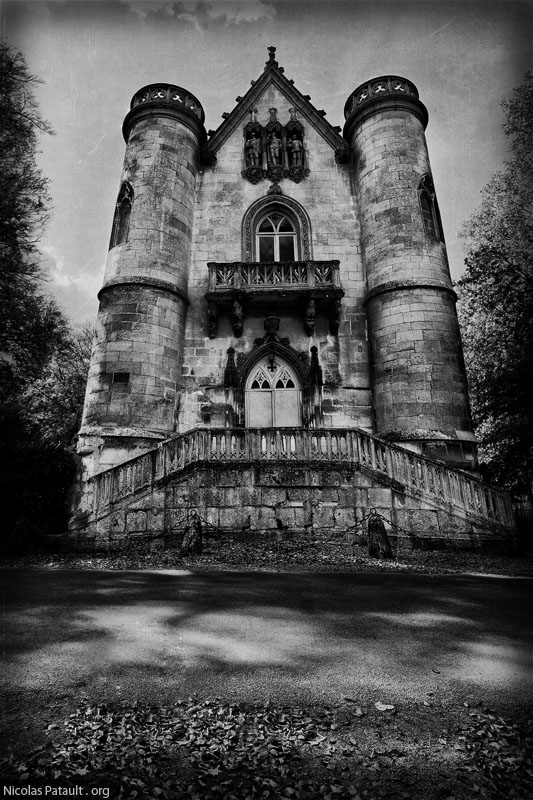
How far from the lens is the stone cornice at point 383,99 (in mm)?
16438

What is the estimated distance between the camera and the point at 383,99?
54.0 ft

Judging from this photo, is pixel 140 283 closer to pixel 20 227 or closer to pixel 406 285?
pixel 20 227

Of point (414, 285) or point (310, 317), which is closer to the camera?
point (414, 285)

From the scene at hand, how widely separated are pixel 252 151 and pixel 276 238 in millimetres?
3694

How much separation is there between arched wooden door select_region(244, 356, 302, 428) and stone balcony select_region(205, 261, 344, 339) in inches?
58.7

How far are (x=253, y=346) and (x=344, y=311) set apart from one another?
3378mm

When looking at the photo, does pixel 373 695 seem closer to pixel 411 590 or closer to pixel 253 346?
pixel 411 590

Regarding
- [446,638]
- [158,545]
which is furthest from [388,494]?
[446,638]

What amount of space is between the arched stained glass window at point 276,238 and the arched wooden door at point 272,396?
413cm

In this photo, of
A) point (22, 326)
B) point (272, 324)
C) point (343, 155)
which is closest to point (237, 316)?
point (272, 324)

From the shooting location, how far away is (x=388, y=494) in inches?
408

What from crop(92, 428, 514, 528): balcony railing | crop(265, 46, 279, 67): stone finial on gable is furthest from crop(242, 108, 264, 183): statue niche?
crop(92, 428, 514, 528): balcony railing

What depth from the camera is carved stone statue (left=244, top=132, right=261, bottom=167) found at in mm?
17234

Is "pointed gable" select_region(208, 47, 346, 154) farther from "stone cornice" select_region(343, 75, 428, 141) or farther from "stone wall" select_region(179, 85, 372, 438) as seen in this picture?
"stone cornice" select_region(343, 75, 428, 141)
